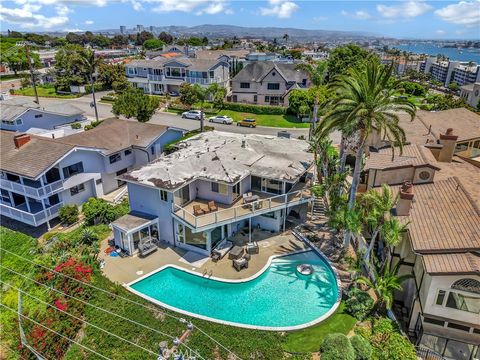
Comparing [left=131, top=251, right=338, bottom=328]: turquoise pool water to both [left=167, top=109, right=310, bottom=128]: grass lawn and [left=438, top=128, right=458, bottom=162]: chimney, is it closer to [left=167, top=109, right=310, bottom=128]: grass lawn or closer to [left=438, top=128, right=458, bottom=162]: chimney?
[left=438, top=128, right=458, bottom=162]: chimney

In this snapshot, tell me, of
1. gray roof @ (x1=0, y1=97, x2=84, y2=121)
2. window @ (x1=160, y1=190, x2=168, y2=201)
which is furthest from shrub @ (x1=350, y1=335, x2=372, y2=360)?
gray roof @ (x1=0, y1=97, x2=84, y2=121)

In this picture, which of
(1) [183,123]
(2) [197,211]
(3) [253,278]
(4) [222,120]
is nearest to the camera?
(3) [253,278]

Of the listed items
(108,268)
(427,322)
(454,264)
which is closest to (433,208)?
(454,264)

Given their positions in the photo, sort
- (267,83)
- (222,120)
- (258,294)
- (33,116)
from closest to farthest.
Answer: (258,294)
(33,116)
(222,120)
(267,83)

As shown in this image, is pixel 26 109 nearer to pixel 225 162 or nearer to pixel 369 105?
pixel 225 162

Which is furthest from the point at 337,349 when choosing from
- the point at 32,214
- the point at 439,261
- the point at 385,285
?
the point at 32,214

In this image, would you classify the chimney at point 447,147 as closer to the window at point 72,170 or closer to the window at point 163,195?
the window at point 163,195

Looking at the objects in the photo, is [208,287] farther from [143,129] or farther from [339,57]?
[339,57]

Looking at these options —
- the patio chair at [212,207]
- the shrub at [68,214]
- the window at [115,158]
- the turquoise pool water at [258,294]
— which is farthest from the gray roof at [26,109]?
the turquoise pool water at [258,294]
